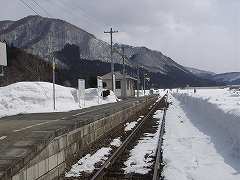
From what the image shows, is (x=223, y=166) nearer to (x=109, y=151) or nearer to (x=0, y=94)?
(x=109, y=151)

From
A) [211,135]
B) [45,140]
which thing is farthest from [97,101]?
[45,140]

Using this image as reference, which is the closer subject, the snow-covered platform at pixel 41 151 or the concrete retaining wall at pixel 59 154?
the snow-covered platform at pixel 41 151

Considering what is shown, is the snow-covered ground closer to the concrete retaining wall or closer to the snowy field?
the concrete retaining wall

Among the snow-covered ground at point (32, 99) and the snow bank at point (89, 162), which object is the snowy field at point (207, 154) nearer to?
the snow bank at point (89, 162)

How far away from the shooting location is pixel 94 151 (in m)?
14.8

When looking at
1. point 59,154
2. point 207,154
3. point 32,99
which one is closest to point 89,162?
point 59,154

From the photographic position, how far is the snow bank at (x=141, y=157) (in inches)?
450

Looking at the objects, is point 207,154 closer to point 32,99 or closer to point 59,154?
point 59,154

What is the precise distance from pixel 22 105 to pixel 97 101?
56.3 ft

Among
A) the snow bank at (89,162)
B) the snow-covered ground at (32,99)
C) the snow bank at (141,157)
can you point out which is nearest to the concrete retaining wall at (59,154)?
the snow bank at (89,162)

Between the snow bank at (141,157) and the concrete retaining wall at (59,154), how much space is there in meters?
1.58

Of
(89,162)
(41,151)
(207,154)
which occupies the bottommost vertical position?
(89,162)

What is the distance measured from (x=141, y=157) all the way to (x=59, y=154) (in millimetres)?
3054

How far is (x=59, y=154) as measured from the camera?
1128cm
